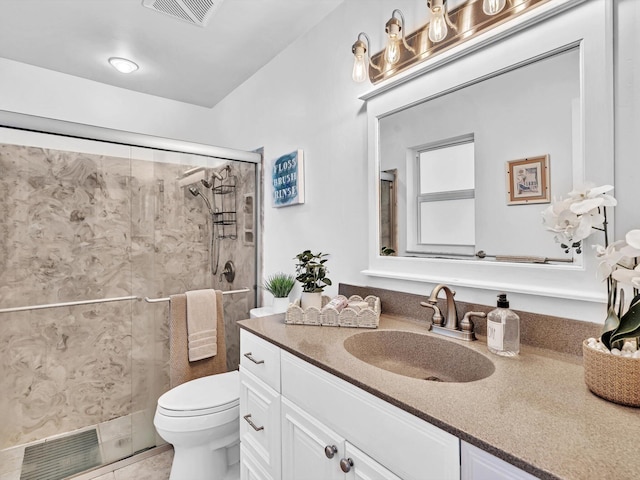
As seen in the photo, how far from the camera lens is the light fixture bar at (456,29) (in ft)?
3.53

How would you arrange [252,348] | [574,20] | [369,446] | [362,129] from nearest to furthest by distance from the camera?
[369,446], [574,20], [252,348], [362,129]

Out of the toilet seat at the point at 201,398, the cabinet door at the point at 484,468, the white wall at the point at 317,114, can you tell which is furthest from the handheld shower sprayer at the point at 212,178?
the cabinet door at the point at 484,468

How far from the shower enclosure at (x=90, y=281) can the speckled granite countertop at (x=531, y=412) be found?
1.53 m

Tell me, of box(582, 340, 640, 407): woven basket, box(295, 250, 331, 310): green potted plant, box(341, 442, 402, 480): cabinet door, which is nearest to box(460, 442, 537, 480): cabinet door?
box(341, 442, 402, 480): cabinet door

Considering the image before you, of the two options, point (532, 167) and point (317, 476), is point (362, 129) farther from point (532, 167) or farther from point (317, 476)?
point (317, 476)

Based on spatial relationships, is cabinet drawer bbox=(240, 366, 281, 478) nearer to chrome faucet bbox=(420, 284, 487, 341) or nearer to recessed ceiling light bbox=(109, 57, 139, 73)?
chrome faucet bbox=(420, 284, 487, 341)

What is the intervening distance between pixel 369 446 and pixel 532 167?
932 millimetres

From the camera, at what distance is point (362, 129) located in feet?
5.31

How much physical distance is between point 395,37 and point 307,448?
1.50m

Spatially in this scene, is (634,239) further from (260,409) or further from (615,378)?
(260,409)

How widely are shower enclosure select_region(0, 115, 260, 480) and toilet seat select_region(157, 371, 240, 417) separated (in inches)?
19.9

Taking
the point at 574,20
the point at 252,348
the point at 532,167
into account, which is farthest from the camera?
the point at 252,348

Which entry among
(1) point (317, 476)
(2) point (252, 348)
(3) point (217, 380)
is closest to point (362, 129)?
(2) point (252, 348)

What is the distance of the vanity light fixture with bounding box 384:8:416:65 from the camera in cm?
133
